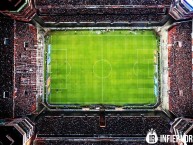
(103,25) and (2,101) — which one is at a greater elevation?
(103,25)

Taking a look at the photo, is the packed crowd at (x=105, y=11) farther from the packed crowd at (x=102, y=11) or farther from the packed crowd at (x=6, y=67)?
the packed crowd at (x=6, y=67)

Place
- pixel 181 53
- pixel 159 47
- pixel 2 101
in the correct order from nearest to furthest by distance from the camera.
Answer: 1. pixel 2 101
2. pixel 181 53
3. pixel 159 47

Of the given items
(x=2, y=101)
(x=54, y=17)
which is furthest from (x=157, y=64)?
(x=2, y=101)

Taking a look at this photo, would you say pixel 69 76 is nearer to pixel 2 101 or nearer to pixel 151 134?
pixel 2 101

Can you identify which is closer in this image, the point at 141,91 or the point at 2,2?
the point at 2,2

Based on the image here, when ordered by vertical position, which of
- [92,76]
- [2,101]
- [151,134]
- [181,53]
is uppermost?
[181,53]

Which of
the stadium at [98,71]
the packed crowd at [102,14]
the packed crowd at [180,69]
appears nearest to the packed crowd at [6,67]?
the stadium at [98,71]
